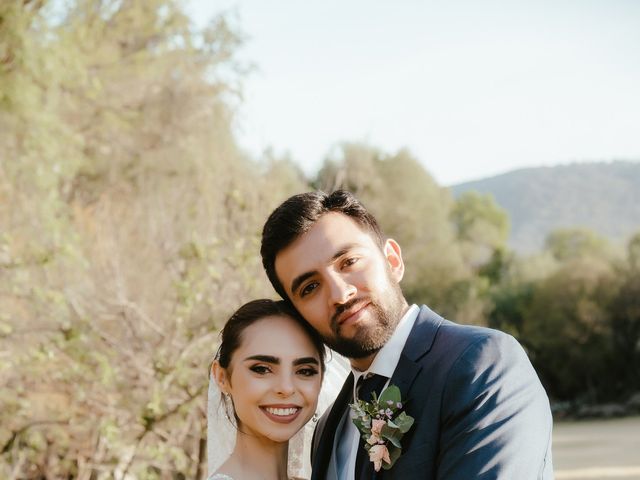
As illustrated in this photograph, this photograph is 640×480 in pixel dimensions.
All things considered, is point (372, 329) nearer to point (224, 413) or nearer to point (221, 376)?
point (221, 376)

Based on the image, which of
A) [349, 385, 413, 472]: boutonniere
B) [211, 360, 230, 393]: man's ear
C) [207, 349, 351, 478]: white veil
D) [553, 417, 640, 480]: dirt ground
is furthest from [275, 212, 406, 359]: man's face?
[553, 417, 640, 480]: dirt ground

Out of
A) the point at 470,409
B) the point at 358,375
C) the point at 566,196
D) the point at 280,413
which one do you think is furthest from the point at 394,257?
the point at 566,196

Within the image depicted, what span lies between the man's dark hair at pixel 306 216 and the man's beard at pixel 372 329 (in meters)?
0.23

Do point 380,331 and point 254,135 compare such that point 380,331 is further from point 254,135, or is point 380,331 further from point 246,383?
point 254,135

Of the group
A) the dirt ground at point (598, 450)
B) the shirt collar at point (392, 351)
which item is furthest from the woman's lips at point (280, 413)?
the dirt ground at point (598, 450)

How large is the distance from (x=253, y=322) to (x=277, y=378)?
0.22 m

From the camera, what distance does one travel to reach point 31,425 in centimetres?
596

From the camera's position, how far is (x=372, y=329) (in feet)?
7.48

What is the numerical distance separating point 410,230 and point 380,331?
2542cm

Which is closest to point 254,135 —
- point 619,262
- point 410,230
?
point 410,230

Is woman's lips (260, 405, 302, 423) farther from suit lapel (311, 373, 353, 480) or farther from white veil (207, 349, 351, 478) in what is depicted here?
white veil (207, 349, 351, 478)

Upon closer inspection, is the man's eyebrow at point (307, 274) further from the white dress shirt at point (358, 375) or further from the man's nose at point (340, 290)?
the white dress shirt at point (358, 375)

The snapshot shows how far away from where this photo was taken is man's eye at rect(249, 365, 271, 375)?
256cm

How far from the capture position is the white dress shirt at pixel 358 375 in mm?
2268
